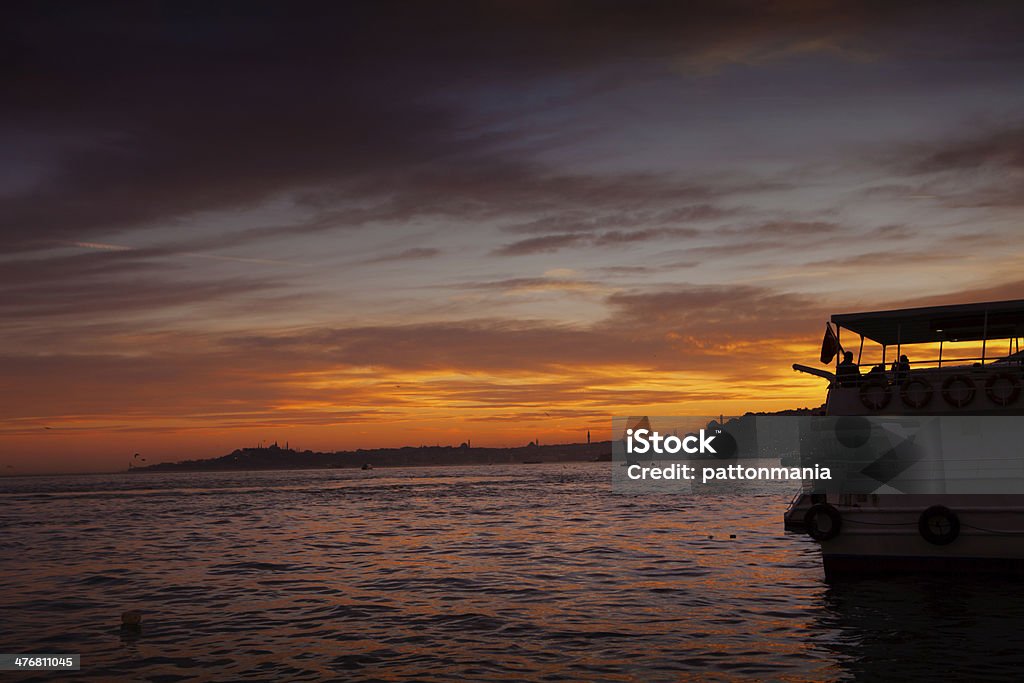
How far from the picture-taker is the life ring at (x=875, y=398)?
24484mm

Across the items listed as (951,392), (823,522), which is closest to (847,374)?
(951,392)

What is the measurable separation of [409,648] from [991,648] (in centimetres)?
1137

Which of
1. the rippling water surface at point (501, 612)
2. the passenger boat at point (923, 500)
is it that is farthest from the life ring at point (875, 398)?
the rippling water surface at point (501, 612)

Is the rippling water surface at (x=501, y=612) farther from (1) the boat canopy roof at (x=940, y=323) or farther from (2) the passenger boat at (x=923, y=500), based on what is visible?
(1) the boat canopy roof at (x=940, y=323)

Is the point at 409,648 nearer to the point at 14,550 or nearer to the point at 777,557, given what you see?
the point at 777,557

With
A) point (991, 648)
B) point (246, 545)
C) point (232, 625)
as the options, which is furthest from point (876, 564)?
point (246, 545)

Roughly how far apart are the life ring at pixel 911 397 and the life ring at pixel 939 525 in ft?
11.2

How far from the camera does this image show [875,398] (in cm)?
2461

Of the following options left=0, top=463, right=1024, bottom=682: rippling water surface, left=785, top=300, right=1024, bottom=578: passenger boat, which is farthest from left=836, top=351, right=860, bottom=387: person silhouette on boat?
left=0, top=463, right=1024, bottom=682: rippling water surface

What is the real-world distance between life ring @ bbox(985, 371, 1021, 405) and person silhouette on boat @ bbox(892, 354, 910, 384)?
6.97ft

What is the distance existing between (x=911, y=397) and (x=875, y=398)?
37.9 inches

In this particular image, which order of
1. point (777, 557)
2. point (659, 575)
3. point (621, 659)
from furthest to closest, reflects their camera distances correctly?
point (777, 557) → point (659, 575) → point (621, 659)

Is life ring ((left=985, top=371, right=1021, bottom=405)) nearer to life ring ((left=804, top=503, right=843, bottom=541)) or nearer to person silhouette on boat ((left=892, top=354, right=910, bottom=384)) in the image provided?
person silhouette on boat ((left=892, top=354, right=910, bottom=384))

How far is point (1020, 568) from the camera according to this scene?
2092cm
